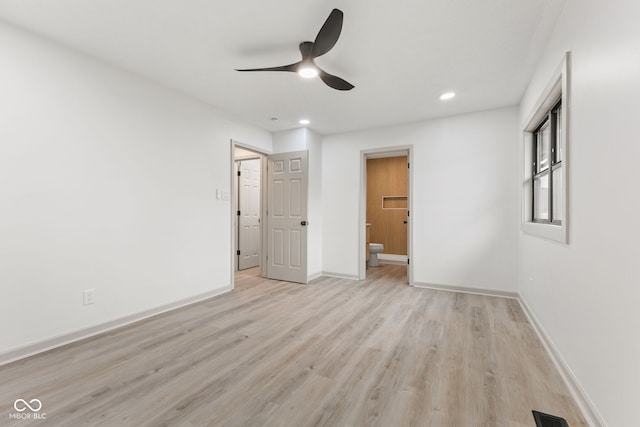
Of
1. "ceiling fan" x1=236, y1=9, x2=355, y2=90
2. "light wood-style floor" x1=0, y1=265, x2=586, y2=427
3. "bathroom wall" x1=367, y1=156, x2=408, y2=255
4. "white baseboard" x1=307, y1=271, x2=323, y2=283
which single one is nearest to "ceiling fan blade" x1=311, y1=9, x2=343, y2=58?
"ceiling fan" x1=236, y1=9, x2=355, y2=90

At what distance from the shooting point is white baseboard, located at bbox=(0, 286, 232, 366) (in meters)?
2.14

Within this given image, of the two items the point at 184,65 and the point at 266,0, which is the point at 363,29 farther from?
the point at 184,65

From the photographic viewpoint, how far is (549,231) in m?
2.26

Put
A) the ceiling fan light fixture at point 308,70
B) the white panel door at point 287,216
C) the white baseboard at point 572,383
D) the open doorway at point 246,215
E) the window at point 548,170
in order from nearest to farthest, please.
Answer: the white baseboard at point 572,383 → the ceiling fan light fixture at point 308,70 → the window at point 548,170 → the white panel door at point 287,216 → the open doorway at point 246,215

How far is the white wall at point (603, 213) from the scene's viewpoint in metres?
1.18

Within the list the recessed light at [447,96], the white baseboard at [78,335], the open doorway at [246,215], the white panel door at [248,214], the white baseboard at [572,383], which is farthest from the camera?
the white panel door at [248,214]

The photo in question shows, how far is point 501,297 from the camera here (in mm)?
3779

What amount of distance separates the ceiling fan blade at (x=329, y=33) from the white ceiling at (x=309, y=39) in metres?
0.20

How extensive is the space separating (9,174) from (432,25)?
335 cm

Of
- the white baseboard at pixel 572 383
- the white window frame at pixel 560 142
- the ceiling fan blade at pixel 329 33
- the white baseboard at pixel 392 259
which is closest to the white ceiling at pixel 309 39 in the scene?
the ceiling fan blade at pixel 329 33

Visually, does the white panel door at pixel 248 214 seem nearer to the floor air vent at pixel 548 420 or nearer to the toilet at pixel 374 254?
the toilet at pixel 374 254

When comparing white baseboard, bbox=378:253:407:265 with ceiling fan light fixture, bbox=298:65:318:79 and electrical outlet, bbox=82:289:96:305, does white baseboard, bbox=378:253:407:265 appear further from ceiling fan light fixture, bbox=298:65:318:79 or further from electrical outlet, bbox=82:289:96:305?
electrical outlet, bbox=82:289:96:305

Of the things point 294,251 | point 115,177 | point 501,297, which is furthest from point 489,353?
point 115,177

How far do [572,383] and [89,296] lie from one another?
3.73 meters
